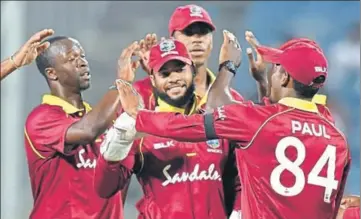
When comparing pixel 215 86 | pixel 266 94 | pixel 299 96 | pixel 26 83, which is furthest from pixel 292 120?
pixel 26 83

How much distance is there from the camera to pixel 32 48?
490 centimetres

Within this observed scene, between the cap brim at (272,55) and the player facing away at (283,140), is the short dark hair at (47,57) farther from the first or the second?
the cap brim at (272,55)

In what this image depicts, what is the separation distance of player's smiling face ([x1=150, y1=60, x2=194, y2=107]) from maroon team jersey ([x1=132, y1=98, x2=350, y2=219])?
0.39 m

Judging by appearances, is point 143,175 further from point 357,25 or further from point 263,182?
point 357,25

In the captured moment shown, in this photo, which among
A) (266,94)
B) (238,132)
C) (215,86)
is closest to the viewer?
(238,132)

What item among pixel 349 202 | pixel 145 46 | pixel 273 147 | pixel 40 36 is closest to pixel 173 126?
pixel 273 147

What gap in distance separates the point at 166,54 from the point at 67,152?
1.97ft

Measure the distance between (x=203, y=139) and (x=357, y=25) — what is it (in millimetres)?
3977

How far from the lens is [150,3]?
802 centimetres

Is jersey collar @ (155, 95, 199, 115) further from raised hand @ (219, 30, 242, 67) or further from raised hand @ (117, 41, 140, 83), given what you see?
raised hand @ (219, 30, 242, 67)

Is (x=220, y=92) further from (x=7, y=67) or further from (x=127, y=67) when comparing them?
(x=7, y=67)

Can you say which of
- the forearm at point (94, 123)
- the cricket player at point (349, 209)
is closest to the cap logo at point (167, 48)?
the forearm at point (94, 123)

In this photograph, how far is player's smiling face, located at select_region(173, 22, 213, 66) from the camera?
498 centimetres

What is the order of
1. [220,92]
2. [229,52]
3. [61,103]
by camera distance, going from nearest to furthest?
[220,92]
[229,52]
[61,103]
